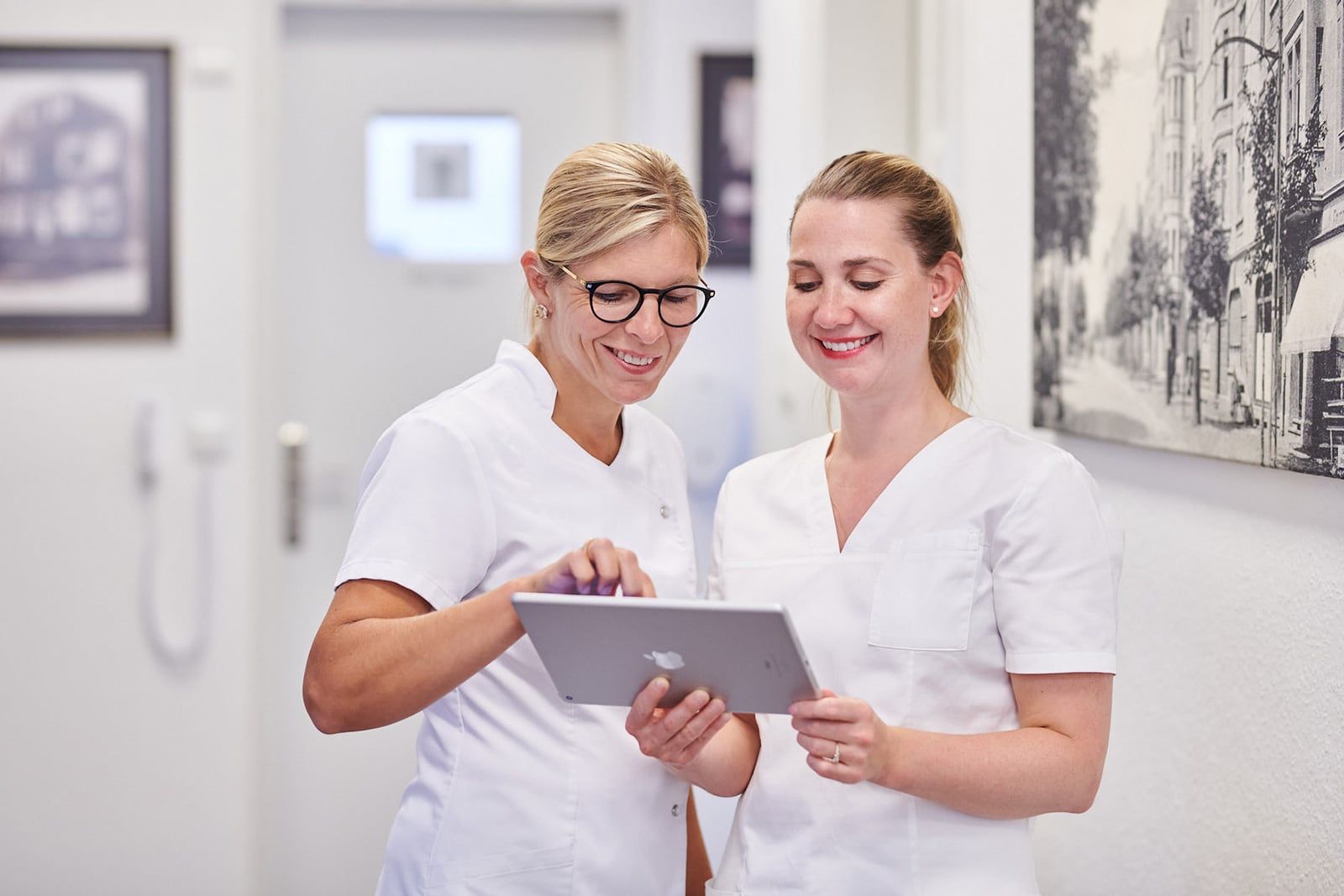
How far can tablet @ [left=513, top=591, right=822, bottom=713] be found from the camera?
3.20 ft

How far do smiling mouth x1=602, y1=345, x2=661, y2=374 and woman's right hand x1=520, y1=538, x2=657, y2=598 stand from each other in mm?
261

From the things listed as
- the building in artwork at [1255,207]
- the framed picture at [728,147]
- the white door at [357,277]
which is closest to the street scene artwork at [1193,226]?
the building in artwork at [1255,207]

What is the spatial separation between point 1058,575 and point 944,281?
330 millimetres

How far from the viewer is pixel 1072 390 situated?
1.76 m

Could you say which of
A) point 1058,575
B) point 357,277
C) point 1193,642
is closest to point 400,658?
point 1058,575

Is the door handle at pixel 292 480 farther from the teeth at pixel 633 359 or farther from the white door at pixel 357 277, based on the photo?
the teeth at pixel 633 359

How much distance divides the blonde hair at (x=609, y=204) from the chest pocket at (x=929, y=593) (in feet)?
1.21

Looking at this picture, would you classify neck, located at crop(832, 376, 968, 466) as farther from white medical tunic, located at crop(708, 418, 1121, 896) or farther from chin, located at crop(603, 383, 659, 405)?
chin, located at crop(603, 383, 659, 405)

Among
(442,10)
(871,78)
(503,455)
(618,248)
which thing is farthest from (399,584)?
(442,10)

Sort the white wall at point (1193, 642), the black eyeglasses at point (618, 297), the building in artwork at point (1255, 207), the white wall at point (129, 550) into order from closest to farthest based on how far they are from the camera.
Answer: the building in artwork at point (1255, 207) < the white wall at point (1193, 642) < the black eyeglasses at point (618, 297) < the white wall at point (129, 550)

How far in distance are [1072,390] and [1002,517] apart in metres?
0.60

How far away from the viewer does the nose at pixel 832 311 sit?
1.28 meters

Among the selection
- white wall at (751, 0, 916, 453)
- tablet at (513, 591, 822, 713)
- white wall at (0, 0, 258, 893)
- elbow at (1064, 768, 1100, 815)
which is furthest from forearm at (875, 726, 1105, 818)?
white wall at (0, 0, 258, 893)

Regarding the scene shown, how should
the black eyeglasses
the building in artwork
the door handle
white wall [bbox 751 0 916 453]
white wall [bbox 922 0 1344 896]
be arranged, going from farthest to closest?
the door handle, white wall [bbox 751 0 916 453], the black eyeglasses, white wall [bbox 922 0 1344 896], the building in artwork
